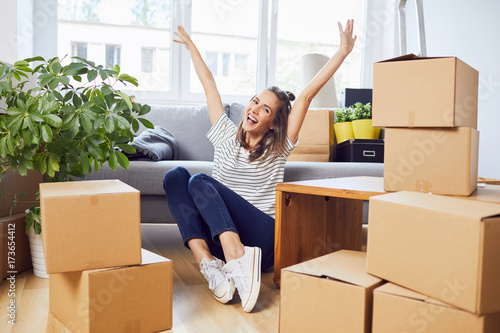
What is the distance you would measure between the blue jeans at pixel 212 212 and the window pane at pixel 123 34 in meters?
1.98

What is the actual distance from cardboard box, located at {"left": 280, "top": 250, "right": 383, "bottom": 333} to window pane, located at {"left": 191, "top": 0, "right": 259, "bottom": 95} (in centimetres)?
265

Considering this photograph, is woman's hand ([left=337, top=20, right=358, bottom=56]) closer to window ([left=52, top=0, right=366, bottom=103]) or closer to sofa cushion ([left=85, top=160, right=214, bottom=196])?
sofa cushion ([left=85, top=160, right=214, bottom=196])

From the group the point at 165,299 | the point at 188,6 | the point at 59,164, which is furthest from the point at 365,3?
the point at 165,299

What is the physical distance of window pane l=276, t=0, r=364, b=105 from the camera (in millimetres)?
3795

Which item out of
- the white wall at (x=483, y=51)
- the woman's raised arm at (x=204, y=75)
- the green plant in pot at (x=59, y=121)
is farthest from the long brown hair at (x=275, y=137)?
the white wall at (x=483, y=51)

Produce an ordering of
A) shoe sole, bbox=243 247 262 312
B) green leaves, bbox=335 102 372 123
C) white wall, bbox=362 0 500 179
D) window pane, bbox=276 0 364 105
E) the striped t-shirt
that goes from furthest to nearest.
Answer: window pane, bbox=276 0 364 105
white wall, bbox=362 0 500 179
green leaves, bbox=335 102 372 123
the striped t-shirt
shoe sole, bbox=243 247 262 312

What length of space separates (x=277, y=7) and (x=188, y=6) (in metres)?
0.76

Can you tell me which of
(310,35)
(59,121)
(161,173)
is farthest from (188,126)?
(310,35)

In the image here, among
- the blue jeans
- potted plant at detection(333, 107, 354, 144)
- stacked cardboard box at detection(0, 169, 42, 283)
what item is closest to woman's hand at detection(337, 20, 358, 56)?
the blue jeans

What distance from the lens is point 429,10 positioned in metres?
3.36

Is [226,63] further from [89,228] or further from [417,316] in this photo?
[417,316]

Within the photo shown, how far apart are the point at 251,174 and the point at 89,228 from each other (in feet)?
2.53

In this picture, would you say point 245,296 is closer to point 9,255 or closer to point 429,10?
point 9,255

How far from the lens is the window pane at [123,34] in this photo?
333 centimetres
